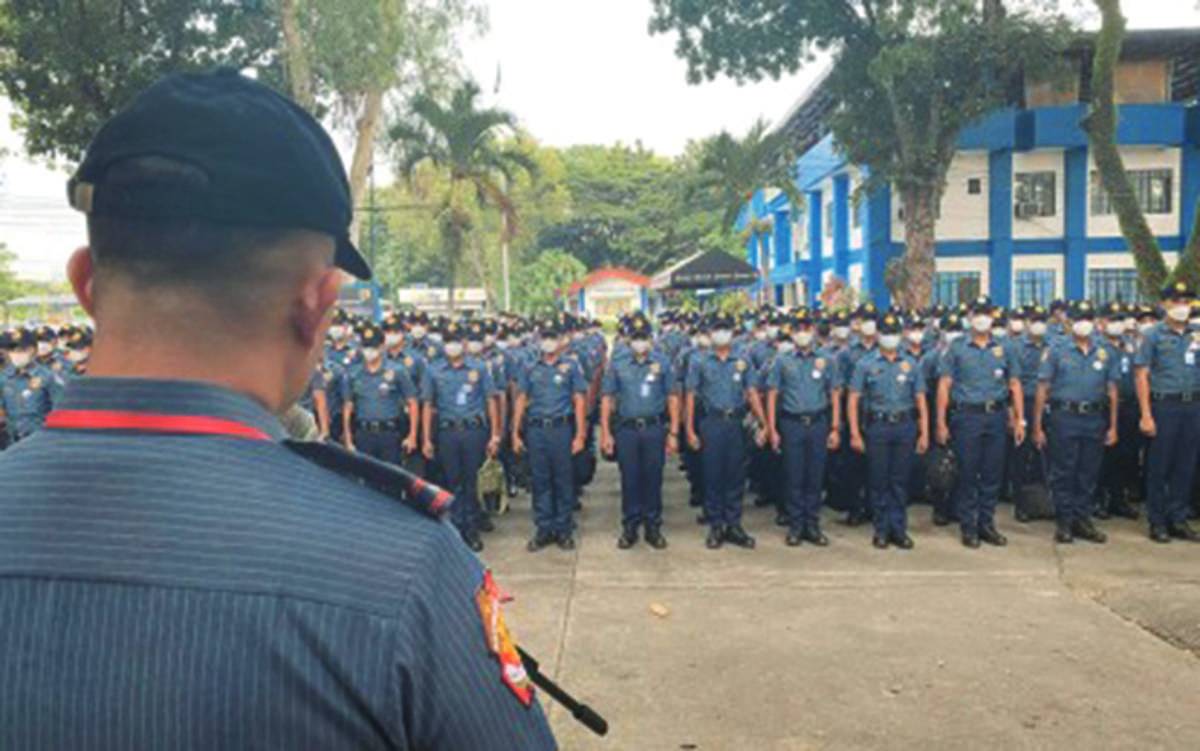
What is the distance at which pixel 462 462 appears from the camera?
7922 mm

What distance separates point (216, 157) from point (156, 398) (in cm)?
26

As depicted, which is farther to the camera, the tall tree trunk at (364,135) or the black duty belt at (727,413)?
the tall tree trunk at (364,135)

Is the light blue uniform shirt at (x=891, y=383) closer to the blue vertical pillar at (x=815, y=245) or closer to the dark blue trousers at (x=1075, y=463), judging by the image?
the dark blue trousers at (x=1075, y=463)

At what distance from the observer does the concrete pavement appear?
14.0 feet

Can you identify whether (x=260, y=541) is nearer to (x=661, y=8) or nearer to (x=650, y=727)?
(x=650, y=727)

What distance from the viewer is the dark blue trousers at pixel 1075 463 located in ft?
25.1

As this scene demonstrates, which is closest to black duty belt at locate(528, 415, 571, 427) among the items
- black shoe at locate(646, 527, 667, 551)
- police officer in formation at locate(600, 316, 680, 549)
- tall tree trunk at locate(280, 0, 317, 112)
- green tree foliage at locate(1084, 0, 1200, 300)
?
police officer in formation at locate(600, 316, 680, 549)

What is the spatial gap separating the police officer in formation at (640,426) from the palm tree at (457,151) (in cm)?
→ 952

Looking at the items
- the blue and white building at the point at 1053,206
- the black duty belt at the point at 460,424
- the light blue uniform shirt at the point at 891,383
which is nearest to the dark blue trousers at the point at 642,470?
the black duty belt at the point at 460,424

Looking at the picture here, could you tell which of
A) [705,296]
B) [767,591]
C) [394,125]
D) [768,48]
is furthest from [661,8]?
[767,591]

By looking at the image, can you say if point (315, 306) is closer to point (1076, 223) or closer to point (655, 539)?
point (655, 539)

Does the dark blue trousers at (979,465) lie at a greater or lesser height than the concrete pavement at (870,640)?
greater

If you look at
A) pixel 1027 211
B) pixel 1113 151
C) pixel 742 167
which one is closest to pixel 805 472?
pixel 1113 151

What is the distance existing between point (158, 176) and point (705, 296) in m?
32.2
